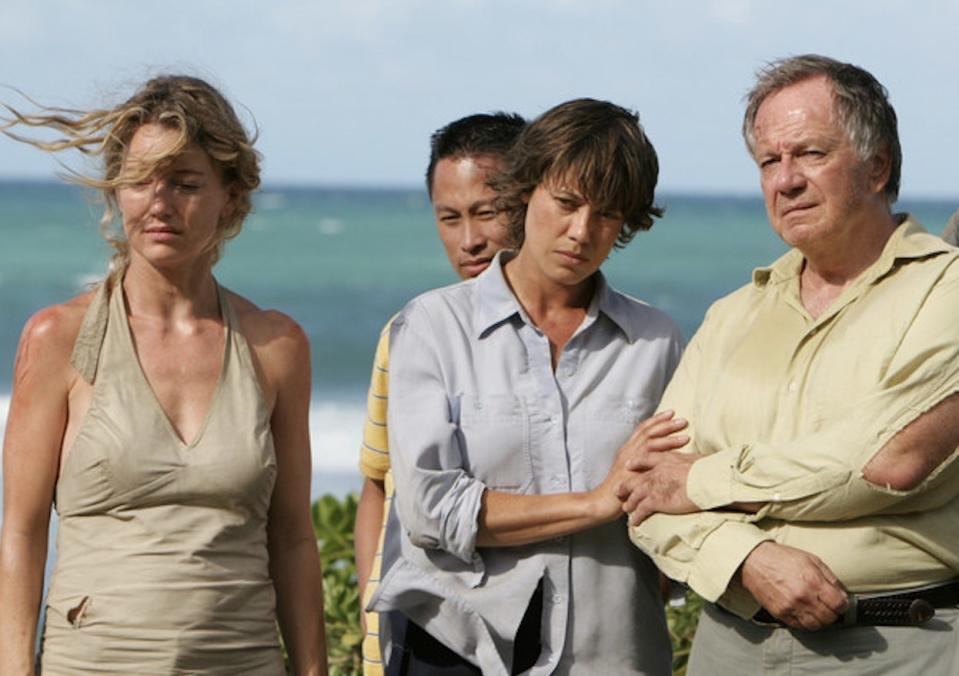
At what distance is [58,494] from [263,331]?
0.59 metres

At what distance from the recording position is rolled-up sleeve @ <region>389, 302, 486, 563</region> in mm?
3908

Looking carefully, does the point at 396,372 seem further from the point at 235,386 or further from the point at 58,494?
the point at 58,494

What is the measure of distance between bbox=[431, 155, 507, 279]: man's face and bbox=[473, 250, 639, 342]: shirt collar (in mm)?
570

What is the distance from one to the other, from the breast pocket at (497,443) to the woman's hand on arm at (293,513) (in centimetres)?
39

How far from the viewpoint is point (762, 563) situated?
3.59 meters

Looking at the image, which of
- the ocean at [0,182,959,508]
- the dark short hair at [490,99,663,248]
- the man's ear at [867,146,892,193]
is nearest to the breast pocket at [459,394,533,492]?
the dark short hair at [490,99,663,248]

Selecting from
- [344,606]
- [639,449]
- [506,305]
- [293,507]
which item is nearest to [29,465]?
[293,507]

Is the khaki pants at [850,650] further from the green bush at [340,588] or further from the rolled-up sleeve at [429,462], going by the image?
→ the green bush at [340,588]

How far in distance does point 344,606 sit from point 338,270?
3498 centimetres

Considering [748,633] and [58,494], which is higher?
[58,494]

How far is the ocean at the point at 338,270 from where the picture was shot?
22.9 metres

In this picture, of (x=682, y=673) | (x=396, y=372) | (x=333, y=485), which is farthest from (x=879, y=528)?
(x=333, y=485)

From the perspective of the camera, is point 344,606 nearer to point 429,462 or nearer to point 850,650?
point 429,462

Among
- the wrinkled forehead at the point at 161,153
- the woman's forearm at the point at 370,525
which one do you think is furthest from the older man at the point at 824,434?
the wrinkled forehead at the point at 161,153
